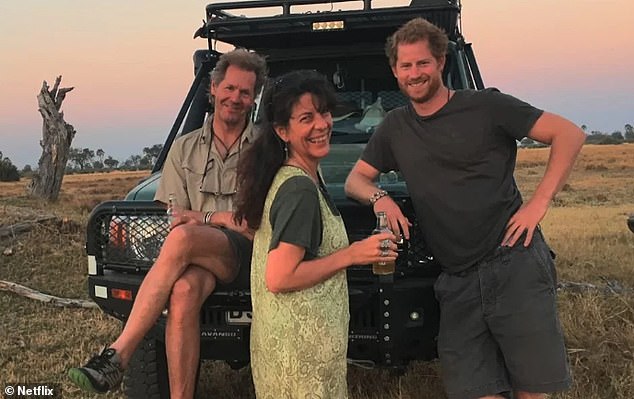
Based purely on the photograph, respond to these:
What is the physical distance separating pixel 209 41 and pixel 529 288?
9.90ft

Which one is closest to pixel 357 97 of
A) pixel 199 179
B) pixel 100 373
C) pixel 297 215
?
pixel 199 179

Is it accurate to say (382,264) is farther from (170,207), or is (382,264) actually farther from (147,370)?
(147,370)

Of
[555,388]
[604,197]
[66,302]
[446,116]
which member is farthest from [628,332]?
[604,197]

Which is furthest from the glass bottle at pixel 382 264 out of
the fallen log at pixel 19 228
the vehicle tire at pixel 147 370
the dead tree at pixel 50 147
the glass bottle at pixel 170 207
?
the dead tree at pixel 50 147

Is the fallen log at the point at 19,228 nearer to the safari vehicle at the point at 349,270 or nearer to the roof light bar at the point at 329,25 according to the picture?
the safari vehicle at the point at 349,270

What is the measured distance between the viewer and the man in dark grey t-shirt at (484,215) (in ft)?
10.2

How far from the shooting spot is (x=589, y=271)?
861 cm

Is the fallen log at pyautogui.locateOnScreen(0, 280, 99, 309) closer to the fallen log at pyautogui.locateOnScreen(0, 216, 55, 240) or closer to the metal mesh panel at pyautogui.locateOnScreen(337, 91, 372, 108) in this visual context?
the fallen log at pyautogui.locateOnScreen(0, 216, 55, 240)

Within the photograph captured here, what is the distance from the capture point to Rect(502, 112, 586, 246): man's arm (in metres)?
3.05

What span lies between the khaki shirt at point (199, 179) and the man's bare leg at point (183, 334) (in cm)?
69

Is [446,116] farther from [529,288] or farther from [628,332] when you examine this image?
[628,332]

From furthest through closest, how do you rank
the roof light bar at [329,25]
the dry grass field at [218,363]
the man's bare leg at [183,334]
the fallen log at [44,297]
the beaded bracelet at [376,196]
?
the fallen log at [44,297], the roof light bar at [329,25], the dry grass field at [218,363], the beaded bracelet at [376,196], the man's bare leg at [183,334]

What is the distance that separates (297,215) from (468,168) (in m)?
1.02

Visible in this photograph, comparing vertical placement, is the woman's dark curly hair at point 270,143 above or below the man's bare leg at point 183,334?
above
